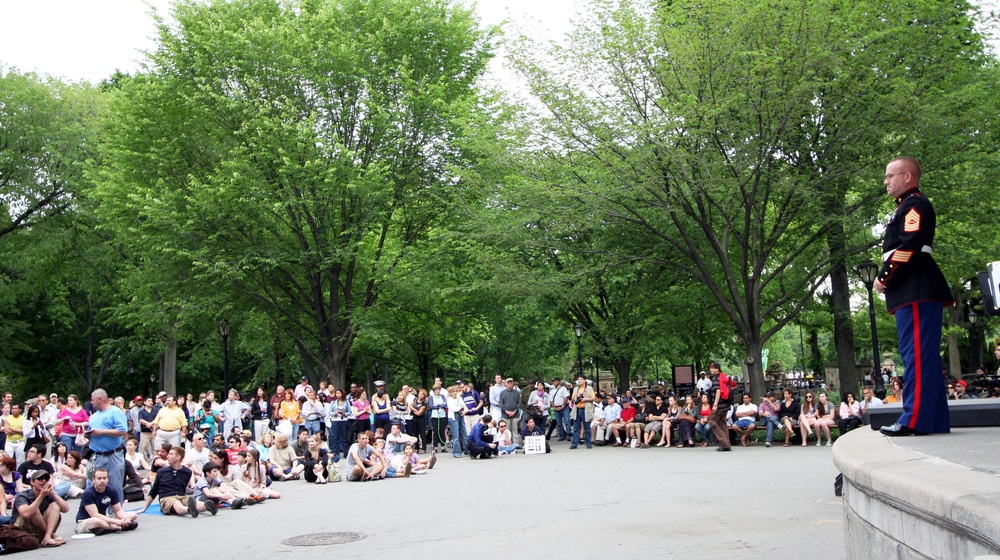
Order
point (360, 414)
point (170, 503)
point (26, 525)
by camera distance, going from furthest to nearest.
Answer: point (360, 414) → point (170, 503) → point (26, 525)

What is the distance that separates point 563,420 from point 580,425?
1.13 m

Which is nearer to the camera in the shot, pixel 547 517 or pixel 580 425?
pixel 547 517

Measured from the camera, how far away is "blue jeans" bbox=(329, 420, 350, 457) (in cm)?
2245

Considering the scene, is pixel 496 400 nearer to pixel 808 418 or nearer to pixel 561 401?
pixel 561 401

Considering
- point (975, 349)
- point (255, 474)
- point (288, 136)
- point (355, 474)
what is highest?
point (288, 136)

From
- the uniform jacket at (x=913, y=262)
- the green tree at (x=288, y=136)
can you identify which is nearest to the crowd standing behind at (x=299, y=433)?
the green tree at (x=288, y=136)

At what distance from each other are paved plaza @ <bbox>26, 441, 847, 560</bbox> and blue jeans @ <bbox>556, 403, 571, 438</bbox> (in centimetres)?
752

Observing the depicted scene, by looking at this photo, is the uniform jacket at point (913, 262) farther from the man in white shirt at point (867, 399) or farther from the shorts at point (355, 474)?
the man in white shirt at point (867, 399)

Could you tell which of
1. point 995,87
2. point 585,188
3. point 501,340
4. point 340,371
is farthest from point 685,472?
point 501,340

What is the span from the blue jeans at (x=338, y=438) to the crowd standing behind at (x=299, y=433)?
38 mm

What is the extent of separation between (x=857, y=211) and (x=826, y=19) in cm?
499

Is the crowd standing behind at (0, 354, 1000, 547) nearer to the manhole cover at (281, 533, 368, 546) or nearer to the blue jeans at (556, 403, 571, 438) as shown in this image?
the blue jeans at (556, 403, 571, 438)

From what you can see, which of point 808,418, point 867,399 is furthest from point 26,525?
point 867,399

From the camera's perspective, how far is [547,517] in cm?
1091
